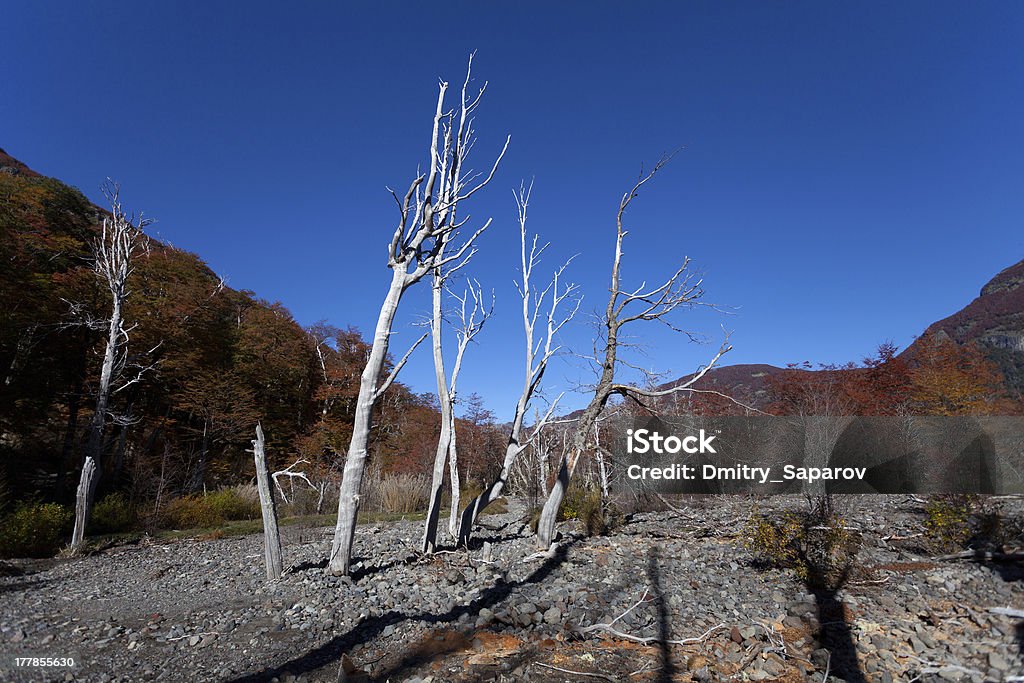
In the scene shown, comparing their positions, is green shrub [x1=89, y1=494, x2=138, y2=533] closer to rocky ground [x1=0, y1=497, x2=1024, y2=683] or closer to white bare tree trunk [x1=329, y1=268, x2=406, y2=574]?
rocky ground [x1=0, y1=497, x2=1024, y2=683]

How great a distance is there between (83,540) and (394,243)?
26.6 ft

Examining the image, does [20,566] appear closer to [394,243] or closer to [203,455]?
[394,243]

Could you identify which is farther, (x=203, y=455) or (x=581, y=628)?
(x=203, y=455)

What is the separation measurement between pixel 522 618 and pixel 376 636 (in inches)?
51.4

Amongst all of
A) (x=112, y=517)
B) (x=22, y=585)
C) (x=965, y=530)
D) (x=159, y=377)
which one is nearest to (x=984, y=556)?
(x=965, y=530)

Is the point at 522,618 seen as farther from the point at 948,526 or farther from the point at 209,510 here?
the point at 209,510

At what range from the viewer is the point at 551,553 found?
7941 millimetres

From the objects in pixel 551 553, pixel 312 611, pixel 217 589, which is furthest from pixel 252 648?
pixel 551 553

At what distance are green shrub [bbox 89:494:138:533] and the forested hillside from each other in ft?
2.67

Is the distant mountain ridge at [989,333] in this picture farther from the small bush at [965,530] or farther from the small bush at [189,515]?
the small bush at [189,515]

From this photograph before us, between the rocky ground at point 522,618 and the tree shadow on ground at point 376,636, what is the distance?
2cm

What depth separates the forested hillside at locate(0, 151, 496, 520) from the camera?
14875 mm

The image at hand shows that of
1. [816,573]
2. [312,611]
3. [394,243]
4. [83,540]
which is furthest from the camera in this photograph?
[83,540]

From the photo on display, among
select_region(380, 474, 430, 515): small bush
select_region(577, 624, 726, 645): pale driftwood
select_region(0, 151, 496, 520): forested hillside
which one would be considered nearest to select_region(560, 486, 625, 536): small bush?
select_region(380, 474, 430, 515): small bush
